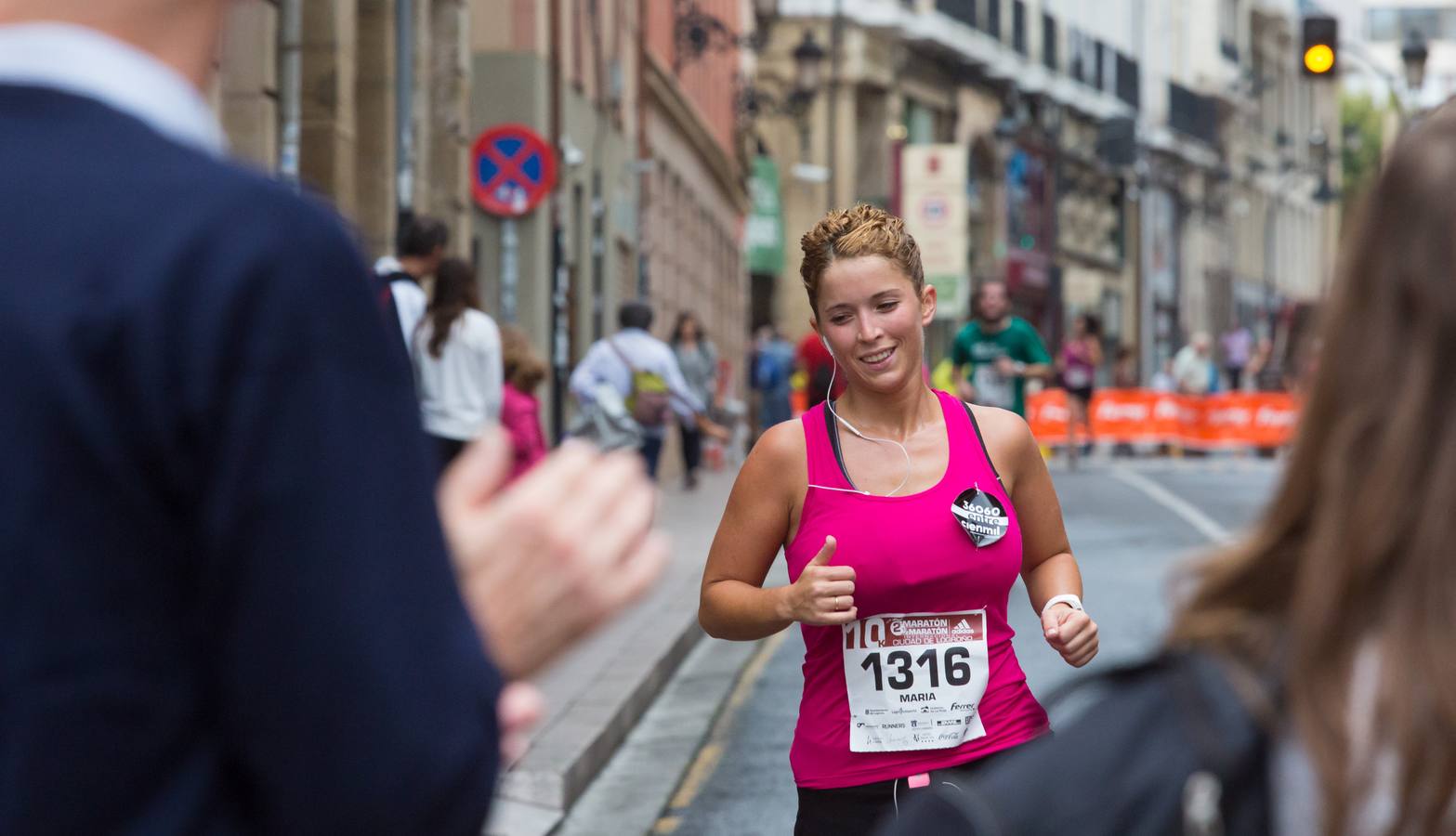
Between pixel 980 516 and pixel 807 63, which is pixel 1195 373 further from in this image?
pixel 980 516

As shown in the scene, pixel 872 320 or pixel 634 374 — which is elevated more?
pixel 872 320

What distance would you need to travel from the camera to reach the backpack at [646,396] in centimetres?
1830

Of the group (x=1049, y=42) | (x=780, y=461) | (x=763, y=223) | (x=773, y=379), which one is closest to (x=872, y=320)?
(x=780, y=461)

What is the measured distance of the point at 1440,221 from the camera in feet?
5.03

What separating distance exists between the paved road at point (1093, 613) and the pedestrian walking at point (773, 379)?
5.30 metres

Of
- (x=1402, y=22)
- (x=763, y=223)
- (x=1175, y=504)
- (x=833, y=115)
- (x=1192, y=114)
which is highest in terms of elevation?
(x=1402, y=22)

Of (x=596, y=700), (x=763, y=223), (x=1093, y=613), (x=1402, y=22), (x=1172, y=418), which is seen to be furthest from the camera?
(x=1402, y=22)

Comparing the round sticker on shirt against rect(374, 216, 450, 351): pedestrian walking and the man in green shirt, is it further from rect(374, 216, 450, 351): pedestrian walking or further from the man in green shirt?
the man in green shirt

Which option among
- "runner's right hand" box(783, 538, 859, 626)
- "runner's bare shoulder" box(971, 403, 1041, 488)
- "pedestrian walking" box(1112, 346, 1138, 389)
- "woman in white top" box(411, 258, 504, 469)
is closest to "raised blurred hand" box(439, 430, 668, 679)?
"runner's right hand" box(783, 538, 859, 626)

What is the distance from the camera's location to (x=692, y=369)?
2330 centimetres

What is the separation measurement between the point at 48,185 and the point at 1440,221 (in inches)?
33.3

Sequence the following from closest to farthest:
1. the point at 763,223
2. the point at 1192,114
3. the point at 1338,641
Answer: the point at 1338,641 < the point at 763,223 < the point at 1192,114

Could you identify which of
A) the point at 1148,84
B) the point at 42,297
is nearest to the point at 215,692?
the point at 42,297

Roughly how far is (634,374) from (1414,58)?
28.7ft
